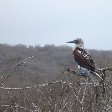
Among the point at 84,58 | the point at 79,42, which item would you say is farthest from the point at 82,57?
the point at 79,42

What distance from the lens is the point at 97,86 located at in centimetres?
587

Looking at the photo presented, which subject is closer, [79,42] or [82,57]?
[82,57]

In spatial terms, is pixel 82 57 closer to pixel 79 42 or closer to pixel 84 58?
pixel 84 58

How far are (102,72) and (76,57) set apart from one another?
2661mm

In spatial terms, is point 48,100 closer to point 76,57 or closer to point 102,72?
point 102,72

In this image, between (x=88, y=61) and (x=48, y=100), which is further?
(x=88, y=61)

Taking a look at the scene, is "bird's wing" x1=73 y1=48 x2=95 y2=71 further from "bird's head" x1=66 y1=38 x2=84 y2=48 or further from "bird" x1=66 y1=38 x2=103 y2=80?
"bird's head" x1=66 y1=38 x2=84 y2=48

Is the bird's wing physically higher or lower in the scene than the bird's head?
lower

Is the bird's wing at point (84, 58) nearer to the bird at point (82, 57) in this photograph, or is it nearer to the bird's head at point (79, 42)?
the bird at point (82, 57)

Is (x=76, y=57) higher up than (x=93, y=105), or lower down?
higher up

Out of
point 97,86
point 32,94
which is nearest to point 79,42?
point 32,94

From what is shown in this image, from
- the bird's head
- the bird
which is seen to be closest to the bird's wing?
the bird

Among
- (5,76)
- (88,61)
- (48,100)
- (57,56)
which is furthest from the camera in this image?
(57,56)

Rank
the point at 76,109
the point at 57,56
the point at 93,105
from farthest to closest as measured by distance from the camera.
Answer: the point at 57,56 → the point at 76,109 → the point at 93,105
